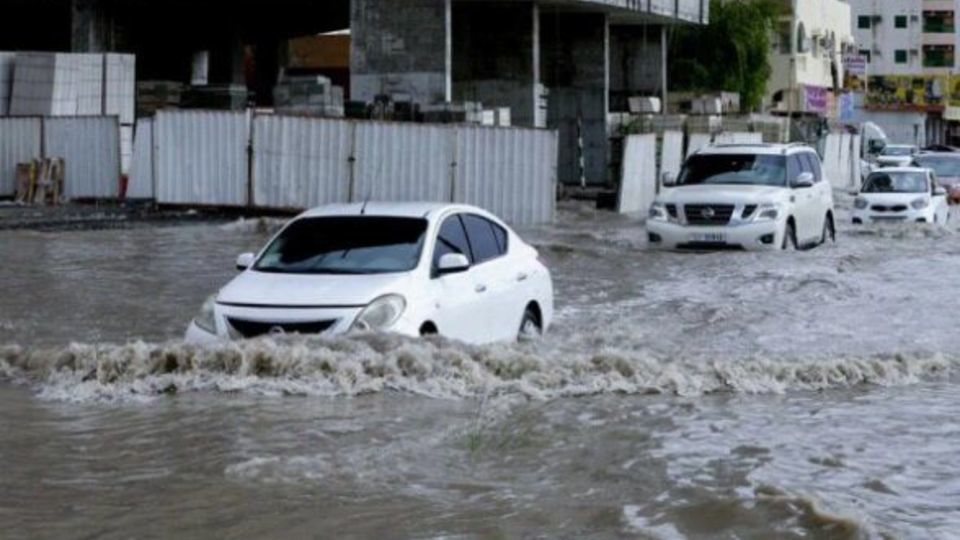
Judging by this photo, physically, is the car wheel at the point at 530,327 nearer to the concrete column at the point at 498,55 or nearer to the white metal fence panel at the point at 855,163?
the concrete column at the point at 498,55

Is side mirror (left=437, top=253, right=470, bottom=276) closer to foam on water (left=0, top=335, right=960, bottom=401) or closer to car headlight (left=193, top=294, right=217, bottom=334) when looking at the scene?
foam on water (left=0, top=335, right=960, bottom=401)

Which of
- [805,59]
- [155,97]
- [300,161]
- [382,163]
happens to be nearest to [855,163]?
[805,59]

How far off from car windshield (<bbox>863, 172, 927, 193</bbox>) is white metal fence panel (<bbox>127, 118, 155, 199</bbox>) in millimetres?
13961

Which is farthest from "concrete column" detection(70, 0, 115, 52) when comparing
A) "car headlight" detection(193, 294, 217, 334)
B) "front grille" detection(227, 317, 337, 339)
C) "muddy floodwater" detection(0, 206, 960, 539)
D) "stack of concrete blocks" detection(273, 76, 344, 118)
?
"front grille" detection(227, 317, 337, 339)

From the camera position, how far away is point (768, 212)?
2239cm

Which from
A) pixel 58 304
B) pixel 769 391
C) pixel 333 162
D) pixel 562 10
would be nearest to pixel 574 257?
pixel 333 162

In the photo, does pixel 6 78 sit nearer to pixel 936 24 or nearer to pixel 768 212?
pixel 768 212

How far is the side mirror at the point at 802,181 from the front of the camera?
920 inches

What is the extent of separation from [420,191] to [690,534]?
19.5m

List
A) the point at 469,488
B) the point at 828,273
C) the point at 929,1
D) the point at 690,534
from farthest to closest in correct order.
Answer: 1. the point at 929,1
2. the point at 828,273
3. the point at 469,488
4. the point at 690,534

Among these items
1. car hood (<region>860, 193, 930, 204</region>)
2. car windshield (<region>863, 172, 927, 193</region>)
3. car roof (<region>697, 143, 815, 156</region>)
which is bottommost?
car hood (<region>860, 193, 930, 204</region>)

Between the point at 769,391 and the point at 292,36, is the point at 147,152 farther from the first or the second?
the point at 292,36

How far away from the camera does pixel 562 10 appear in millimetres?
44062

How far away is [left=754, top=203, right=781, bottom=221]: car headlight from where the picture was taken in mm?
22328
